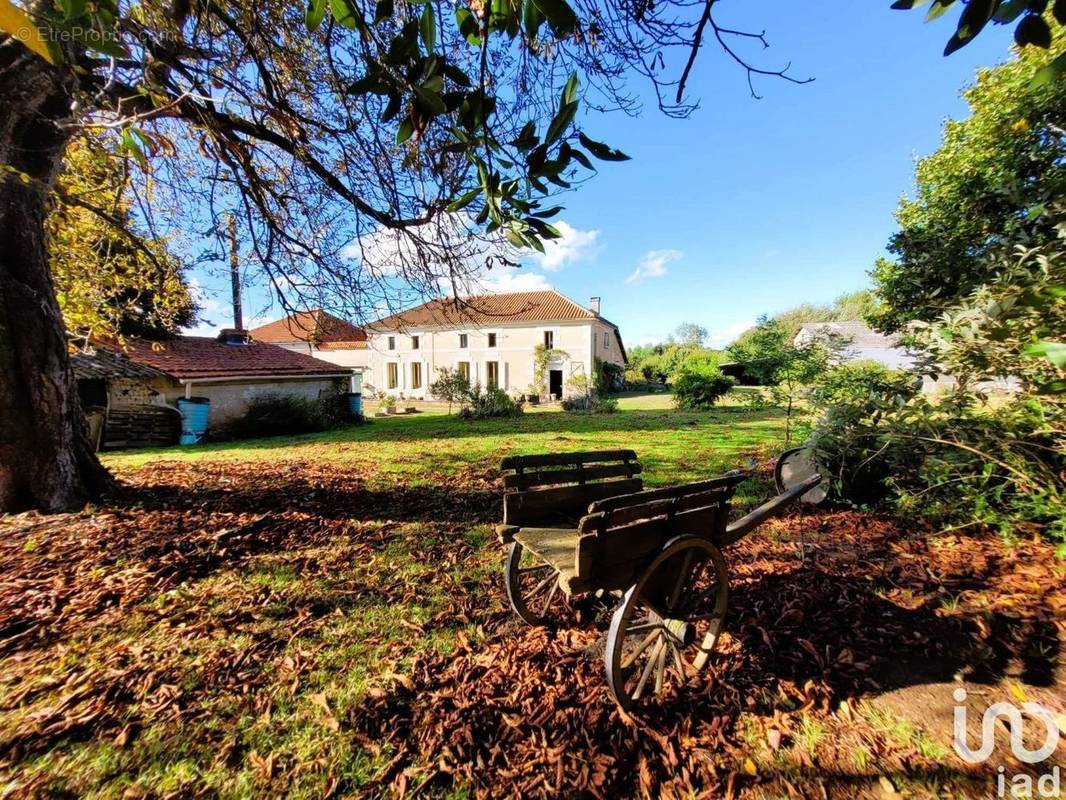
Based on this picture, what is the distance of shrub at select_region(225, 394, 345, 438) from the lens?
15.8 meters

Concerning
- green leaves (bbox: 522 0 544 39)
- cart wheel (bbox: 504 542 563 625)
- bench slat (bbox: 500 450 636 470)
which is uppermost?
green leaves (bbox: 522 0 544 39)

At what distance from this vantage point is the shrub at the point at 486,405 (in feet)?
63.5

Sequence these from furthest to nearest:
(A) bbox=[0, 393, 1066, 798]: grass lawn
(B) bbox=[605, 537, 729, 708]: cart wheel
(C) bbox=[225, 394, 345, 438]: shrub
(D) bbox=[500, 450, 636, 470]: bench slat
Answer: (C) bbox=[225, 394, 345, 438]: shrub, (D) bbox=[500, 450, 636, 470]: bench slat, (B) bbox=[605, 537, 729, 708]: cart wheel, (A) bbox=[0, 393, 1066, 798]: grass lawn

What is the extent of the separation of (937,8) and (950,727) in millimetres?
3176

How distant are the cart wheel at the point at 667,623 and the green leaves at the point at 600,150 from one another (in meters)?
1.93

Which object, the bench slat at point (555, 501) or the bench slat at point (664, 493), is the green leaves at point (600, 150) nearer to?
the bench slat at point (664, 493)

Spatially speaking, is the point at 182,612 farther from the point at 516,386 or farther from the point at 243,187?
the point at 516,386

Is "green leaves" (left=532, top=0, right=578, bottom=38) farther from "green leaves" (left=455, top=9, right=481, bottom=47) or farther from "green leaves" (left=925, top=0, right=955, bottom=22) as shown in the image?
"green leaves" (left=925, top=0, right=955, bottom=22)

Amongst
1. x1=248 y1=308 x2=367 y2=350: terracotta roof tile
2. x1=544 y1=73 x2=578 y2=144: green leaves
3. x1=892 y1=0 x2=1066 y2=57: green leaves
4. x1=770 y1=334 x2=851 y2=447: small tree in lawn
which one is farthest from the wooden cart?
x1=770 y1=334 x2=851 y2=447: small tree in lawn

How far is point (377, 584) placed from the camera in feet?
11.8

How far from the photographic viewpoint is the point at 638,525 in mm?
2191

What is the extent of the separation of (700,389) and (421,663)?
839 inches

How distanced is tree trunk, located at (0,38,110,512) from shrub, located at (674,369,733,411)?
827 inches

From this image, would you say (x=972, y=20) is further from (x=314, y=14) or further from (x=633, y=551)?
(x=633, y=551)
